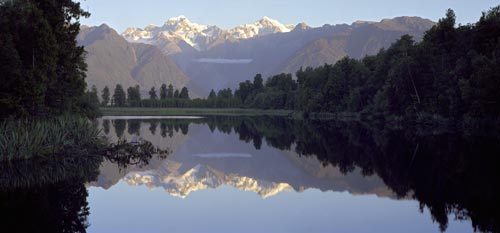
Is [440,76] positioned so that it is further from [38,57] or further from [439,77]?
[38,57]

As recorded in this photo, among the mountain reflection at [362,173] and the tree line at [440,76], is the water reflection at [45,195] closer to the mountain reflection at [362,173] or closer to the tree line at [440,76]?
the mountain reflection at [362,173]

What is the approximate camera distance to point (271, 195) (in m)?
24.7

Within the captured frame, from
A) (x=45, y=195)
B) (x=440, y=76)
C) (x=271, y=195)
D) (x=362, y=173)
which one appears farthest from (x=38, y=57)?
(x=440, y=76)

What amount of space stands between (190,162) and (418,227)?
76.1ft

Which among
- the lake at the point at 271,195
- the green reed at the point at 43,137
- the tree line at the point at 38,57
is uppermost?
the tree line at the point at 38,57

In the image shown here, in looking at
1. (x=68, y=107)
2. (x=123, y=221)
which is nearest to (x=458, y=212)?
(x=123, y=221)

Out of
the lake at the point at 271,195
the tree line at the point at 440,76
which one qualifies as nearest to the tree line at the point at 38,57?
the lake at the point at 271,195

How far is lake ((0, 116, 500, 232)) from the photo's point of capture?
1859cm

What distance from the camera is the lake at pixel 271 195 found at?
1859 cm

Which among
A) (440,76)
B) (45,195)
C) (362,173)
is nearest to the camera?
(45,195)

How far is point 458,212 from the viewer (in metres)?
19.9

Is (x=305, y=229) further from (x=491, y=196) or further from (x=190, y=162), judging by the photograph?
(x=190, y=162)

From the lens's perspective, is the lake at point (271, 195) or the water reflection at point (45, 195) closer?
the water reflection at point (45, 195)

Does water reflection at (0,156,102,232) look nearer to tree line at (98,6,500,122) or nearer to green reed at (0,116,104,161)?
green reed at (0,116,104,161)
